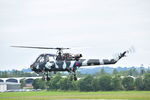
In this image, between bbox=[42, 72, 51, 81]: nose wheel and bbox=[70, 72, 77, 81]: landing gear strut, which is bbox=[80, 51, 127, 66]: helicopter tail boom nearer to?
bbox=[70, 72, 77, 81]: landing gear strut

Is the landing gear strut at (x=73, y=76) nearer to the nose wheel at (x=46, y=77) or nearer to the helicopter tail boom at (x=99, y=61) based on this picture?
the helicopter tail boom at (x=99, y=61)

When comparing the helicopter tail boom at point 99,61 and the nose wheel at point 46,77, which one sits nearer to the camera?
the helicopter tail boom at point 99,61

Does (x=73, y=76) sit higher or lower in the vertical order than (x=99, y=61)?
lower

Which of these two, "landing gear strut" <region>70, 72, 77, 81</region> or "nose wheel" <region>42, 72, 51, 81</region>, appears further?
"nose wheel" <region>42, 72, 51, 81</region>

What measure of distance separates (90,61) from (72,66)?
10.7 feet

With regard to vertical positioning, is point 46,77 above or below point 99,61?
below

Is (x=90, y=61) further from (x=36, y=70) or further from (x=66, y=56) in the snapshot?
(x=36, y=70)

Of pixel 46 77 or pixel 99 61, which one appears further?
pixel 46 77

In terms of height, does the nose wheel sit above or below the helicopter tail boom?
below

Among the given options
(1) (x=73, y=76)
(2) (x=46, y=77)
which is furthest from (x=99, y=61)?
(2) (x=46, y=77)

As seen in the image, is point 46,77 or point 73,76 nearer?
point 73,76

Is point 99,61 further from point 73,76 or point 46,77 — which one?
point 46,77

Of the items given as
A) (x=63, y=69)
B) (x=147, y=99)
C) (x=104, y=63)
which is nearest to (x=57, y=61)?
(x=63, y=69)

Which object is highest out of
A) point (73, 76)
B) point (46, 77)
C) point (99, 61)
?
point (99, 61)
